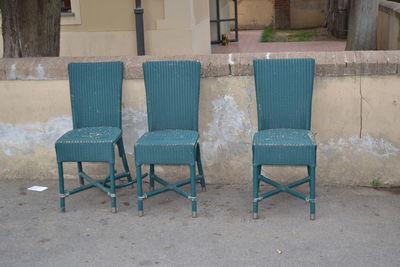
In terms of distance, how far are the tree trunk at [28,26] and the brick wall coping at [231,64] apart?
0.47 m

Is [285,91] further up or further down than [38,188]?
further up

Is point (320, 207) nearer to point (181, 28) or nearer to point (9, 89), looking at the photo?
point (9, 89)

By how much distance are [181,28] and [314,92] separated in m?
6.03

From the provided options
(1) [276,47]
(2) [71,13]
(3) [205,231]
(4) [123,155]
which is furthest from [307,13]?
(3) [205,231]

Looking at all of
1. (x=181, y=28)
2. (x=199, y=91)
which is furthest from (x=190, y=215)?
(x=181, y=28)

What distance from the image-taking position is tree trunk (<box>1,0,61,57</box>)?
19.5ft

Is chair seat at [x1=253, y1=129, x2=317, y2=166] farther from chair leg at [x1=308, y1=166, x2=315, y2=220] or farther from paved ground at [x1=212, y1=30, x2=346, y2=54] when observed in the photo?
paved ground at [x1=212, y1=30, x2=346, y2=54]

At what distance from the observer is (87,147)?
188 inches

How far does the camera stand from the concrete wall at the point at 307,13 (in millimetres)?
20250

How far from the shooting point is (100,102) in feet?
17.0

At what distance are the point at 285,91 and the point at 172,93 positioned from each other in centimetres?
94

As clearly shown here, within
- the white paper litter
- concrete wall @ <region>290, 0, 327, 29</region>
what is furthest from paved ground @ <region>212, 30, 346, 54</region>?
the white paper litter

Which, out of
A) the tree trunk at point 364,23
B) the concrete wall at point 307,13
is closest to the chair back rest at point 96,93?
the tree trunk at point 364,23

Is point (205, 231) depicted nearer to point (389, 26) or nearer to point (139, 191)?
point (139, 191)
